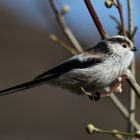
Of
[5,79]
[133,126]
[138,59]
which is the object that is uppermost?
[133,126]

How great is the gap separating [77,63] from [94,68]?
0.11 meters

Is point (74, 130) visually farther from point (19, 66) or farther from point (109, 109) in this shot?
point (19, 66)

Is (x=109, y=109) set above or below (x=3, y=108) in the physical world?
below

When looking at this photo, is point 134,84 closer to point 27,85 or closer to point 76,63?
point 27,85

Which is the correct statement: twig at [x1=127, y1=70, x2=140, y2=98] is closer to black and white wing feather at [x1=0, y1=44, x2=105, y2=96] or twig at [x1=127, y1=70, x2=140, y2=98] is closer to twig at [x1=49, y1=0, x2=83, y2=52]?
twig at [x1=49, y1=0, x2=83, y2=52]

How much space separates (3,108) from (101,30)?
529cm

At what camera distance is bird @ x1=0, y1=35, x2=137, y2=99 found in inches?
Result: 146

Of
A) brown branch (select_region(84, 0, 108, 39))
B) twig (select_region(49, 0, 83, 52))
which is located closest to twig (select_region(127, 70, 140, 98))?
brown branch (select_region(84, 0, 108, 39))

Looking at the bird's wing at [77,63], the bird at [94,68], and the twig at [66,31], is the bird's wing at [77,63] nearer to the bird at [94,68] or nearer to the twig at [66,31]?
the bird at [94,68]

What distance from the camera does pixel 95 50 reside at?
3953 millimetres

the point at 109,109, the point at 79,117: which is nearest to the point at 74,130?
the point at 79,117

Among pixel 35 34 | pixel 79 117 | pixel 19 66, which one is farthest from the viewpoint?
pixel 35 34

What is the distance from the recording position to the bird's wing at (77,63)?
12.6ft

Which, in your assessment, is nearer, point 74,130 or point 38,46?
point 74,130
